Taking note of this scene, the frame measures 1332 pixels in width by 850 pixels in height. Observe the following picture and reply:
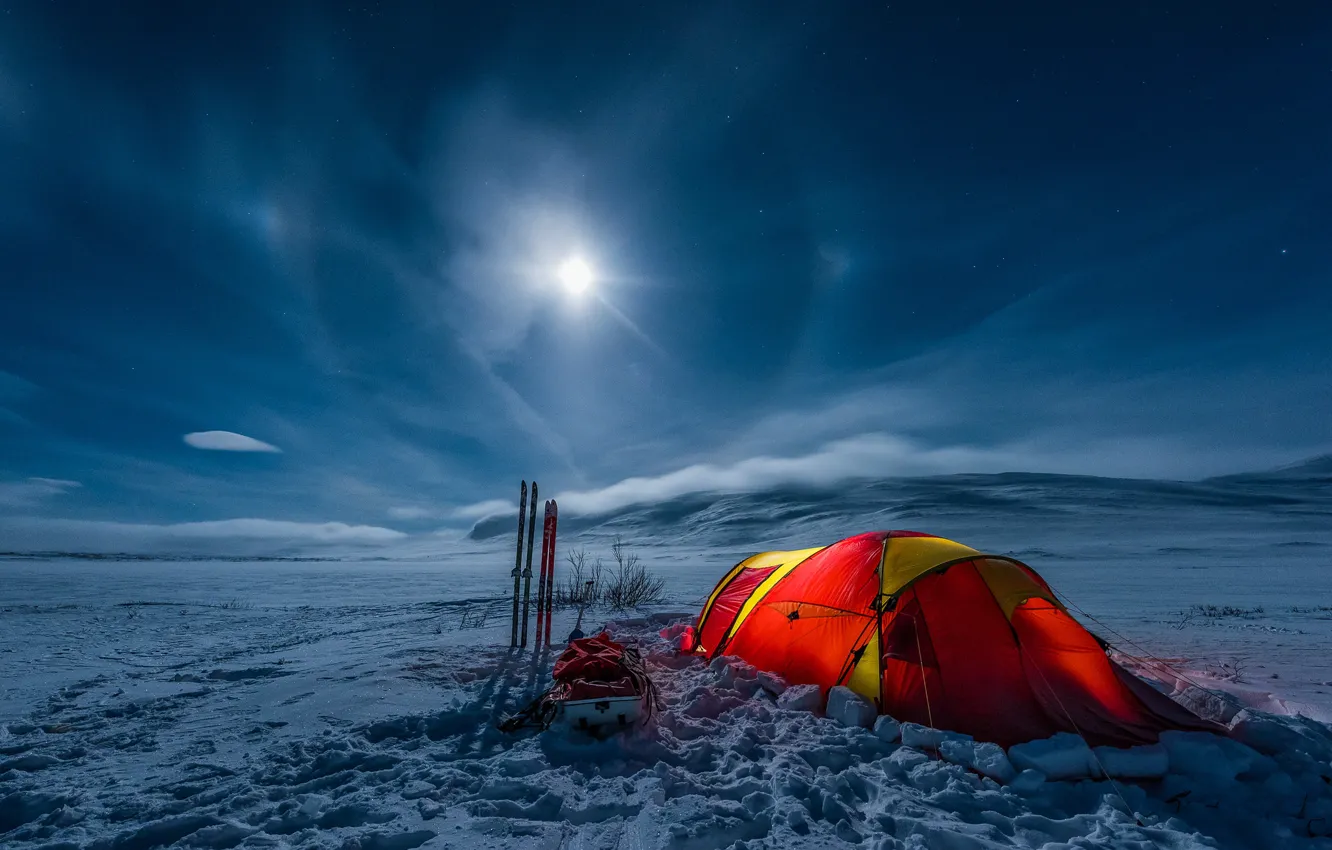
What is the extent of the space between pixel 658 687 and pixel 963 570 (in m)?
3.38

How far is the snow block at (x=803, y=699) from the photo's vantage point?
511 cm

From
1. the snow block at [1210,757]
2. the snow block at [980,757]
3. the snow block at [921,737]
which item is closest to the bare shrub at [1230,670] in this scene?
the snow block at [1210,757]

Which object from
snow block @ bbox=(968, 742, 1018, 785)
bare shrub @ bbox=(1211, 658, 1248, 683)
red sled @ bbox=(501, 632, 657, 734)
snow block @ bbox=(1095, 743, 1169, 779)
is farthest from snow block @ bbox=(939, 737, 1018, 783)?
bare shrub @ bbox=(1211, 658, 1248, 683)

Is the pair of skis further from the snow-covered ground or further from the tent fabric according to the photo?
the tent fabric

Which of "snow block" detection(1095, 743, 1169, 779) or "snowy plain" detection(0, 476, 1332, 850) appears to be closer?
"snowy plain" detection(0, 476, 1332, 850)

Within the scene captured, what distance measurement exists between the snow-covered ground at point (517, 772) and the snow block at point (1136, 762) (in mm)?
18

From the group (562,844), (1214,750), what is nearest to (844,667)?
(1214,750)

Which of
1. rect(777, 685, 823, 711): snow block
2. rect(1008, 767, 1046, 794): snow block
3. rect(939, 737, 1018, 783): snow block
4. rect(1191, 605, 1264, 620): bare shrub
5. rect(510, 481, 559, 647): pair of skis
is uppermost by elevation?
rect(510, 481, 559, 647): pair of skis

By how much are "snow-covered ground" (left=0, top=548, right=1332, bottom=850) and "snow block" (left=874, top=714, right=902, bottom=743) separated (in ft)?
0.36

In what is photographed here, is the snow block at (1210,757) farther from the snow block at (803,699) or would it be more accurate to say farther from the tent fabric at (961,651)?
the snow block at (803,699)

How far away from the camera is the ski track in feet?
10.6

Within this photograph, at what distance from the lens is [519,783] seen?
3.85m

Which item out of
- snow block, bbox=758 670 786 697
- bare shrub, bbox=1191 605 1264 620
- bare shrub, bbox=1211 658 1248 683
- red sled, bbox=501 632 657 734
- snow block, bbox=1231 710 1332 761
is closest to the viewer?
snow block, bbox=1231 710 1332 761

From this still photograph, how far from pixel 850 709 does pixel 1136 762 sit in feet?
6.28
